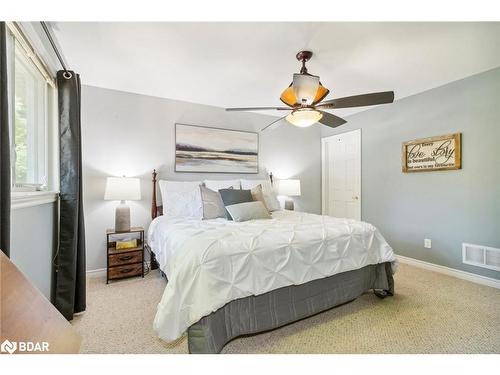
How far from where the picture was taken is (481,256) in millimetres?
2584

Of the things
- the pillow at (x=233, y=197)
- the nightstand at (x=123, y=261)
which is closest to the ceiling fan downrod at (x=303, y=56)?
the pillow at (x=233, y=197)

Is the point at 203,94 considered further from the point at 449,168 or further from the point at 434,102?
the point at 449,168

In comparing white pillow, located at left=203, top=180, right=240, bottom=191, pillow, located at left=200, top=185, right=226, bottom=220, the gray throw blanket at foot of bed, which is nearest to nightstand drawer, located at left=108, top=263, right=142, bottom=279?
pillow, located at left=200, top=185, right=226, bottom=220

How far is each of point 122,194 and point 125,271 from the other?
0.91 meters

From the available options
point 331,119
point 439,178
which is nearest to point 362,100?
point 331,119

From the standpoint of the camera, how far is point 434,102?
2.97 metres

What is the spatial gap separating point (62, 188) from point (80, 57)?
134 cm

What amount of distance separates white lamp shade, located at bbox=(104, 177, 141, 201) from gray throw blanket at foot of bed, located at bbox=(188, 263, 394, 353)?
1.88 m

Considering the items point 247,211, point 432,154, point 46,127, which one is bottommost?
point 247,211

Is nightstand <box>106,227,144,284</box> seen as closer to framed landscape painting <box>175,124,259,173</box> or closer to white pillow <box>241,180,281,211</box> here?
framed landscape painting <box>175,124,259,173</box>

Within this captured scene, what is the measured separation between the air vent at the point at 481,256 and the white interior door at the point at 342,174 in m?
1.42

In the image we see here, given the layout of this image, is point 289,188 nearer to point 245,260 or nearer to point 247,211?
point 247,211
